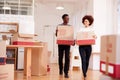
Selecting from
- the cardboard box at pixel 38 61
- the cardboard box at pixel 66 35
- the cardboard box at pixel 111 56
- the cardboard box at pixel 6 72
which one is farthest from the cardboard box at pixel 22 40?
the cardboard box at pixel 111 56

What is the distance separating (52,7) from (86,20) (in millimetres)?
6435

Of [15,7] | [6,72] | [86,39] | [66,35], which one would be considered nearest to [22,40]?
[66,35]

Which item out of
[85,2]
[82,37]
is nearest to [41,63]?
[82,37]

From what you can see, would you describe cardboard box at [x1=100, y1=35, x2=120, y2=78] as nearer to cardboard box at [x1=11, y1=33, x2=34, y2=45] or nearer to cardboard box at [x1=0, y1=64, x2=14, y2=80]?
cardboard box at [x1=0, y1=64, x2=14, y2=80]

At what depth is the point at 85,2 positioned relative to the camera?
28.0ft

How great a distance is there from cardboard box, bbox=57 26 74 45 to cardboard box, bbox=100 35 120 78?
266 centimetres

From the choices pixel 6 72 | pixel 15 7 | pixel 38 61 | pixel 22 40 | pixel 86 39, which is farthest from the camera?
pixel 15 7

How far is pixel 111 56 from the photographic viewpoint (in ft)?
6.45

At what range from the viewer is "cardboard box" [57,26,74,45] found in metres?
4.84

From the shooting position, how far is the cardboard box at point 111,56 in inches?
74.2

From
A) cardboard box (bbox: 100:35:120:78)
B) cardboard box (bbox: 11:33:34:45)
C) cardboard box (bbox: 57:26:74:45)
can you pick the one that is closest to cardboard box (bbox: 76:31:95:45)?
cardboard box (bbox: 57:26:74:45)

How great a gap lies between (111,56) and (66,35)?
116 inches

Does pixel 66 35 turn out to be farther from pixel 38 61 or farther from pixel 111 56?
pixel 111 56

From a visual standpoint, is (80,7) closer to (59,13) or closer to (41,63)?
(59,13)
